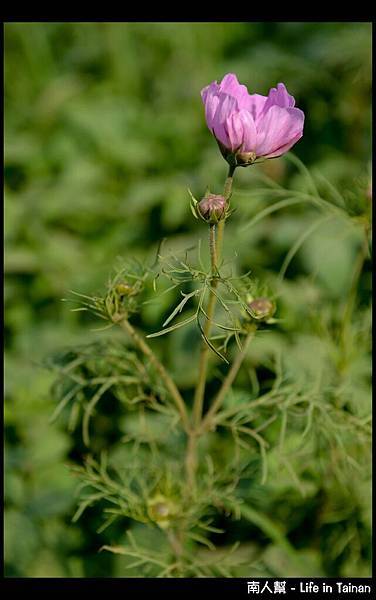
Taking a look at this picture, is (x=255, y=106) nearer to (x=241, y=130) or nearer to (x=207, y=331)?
(x=241, y=130)

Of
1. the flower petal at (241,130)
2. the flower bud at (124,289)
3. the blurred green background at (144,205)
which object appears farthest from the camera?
the blurred green background at (144,205)

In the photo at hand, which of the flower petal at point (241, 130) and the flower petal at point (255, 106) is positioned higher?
the flower petal at point (255, 106)

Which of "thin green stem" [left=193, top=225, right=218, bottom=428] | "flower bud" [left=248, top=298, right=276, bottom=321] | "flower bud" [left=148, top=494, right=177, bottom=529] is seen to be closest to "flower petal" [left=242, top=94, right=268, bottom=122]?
"thin green stem" [left=193, top=225, right=218, bottom=428]

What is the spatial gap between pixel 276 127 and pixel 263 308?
251 mm

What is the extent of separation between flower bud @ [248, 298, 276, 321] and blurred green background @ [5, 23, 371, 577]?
0.24 metres

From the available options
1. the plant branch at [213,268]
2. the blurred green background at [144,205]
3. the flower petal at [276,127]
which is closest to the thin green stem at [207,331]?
the plant branch at [213,268]

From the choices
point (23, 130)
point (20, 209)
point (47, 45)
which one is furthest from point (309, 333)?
point (47, 45)

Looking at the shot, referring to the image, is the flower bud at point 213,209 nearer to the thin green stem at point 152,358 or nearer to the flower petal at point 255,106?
the flower petal at point 255,106

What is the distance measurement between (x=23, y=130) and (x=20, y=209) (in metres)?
0.42

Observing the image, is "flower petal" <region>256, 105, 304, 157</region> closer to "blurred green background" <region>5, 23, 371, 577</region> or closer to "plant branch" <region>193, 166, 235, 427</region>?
"plant branch" <region>193, 166, 235, 427</region>

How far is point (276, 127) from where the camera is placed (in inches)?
30.5

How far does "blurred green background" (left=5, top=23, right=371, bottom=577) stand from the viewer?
129cm

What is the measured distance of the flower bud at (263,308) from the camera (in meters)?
0.93

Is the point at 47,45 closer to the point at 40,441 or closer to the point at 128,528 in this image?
the point at 40,441
